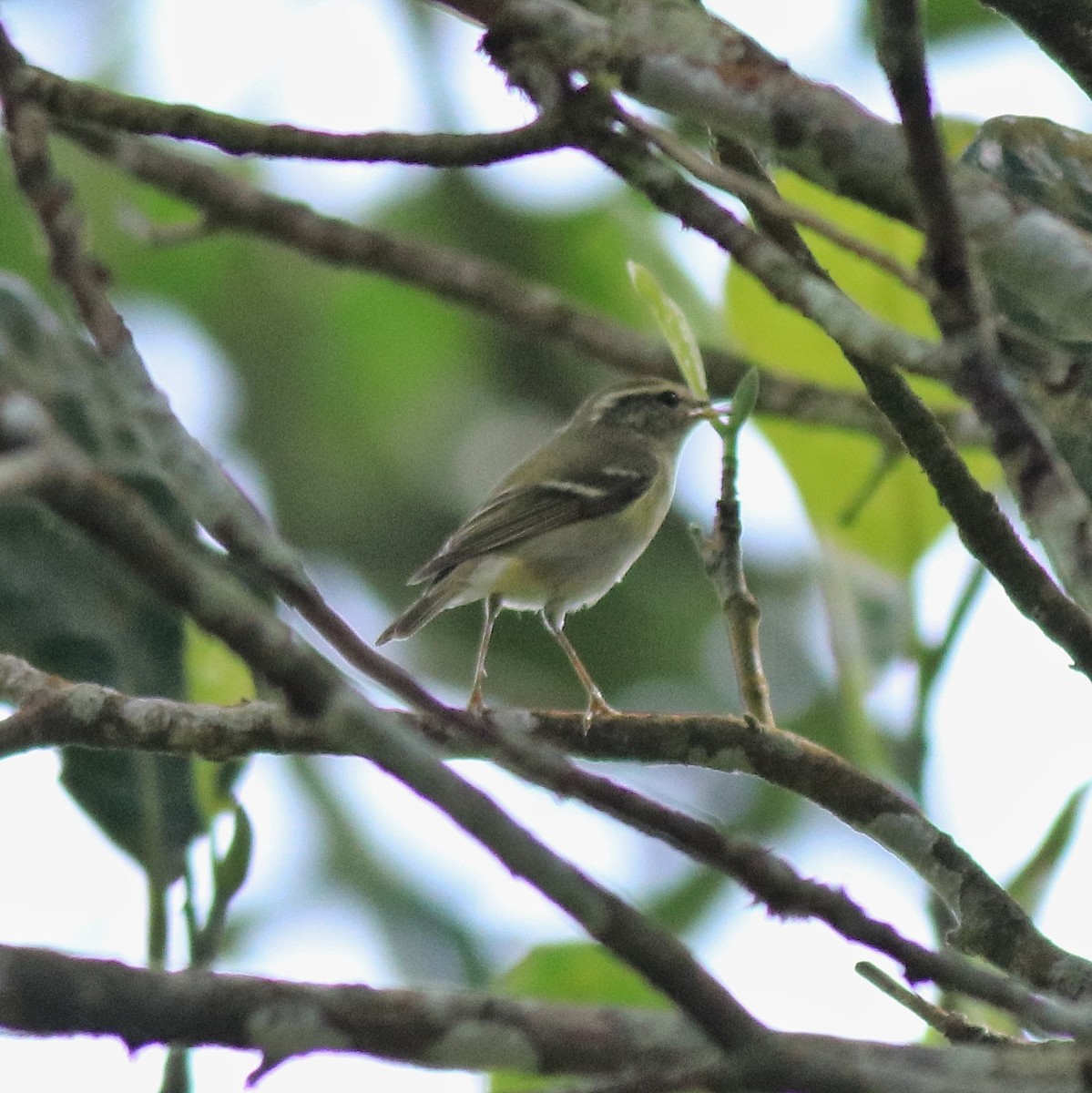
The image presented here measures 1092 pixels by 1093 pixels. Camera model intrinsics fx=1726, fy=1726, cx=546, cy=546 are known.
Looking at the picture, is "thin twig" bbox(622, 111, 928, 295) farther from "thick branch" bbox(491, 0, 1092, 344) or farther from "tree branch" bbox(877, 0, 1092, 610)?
"tree branch" bbox(877, 0, 1092, 610)

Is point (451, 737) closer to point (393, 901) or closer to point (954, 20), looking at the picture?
point (954, 20)

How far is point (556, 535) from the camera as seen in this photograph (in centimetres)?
564

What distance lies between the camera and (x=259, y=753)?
2.72 m

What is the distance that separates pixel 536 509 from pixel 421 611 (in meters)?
0.74

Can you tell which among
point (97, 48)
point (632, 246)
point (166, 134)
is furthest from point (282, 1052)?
point (97, 48)

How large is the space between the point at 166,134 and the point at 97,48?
5.72 meters

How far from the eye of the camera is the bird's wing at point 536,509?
17.7 feet

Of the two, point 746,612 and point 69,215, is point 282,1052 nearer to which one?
point 69,215

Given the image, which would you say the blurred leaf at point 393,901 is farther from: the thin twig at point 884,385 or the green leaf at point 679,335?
the thin twig at point 884,385

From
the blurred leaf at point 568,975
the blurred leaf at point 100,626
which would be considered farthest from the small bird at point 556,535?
the blurred leaf at point 100,626

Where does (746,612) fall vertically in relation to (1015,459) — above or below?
above

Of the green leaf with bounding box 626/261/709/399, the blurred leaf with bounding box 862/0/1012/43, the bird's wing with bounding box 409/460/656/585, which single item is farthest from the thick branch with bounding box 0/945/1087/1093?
the blurred leaf with bounding box 862/0/1012/43

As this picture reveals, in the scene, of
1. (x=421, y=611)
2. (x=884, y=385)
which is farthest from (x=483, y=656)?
(x=884, y=385)

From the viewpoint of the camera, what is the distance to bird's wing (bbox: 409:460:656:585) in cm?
541
